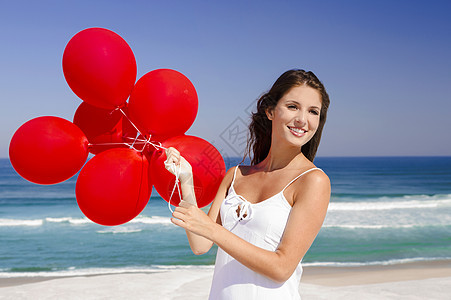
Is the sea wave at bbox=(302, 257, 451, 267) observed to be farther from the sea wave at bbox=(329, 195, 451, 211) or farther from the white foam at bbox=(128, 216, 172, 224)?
the sea wave at bbox=(329, 195, 451, 211)

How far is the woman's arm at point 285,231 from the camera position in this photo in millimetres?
1629

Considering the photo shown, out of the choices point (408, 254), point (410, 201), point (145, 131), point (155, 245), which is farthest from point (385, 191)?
point (145, 131)

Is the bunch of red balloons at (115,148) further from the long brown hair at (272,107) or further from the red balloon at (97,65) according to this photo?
the long brown hair at (272,107)

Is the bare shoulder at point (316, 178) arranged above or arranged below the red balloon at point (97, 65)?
below

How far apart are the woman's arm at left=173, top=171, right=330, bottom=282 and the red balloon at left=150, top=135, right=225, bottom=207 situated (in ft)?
2.22

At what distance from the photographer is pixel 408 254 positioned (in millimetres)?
9438

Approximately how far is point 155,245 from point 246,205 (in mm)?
8888

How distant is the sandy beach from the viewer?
616 cm

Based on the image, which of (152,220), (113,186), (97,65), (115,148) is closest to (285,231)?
(113,186)

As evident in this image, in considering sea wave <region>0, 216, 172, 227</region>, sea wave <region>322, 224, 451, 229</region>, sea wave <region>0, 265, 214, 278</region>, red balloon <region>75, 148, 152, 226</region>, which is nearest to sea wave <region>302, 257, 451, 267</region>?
sea wave <region>0, 265, 214, 278</region>

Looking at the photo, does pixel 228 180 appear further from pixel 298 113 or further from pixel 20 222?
pixel 20 222

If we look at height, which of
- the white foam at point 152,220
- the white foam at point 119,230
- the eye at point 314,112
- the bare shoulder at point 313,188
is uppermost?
the eye at point 314,112

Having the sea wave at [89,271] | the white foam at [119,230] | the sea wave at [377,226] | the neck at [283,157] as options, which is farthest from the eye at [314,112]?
the sea wave at [377,226]

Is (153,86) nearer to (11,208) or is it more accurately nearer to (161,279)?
(161,279)
